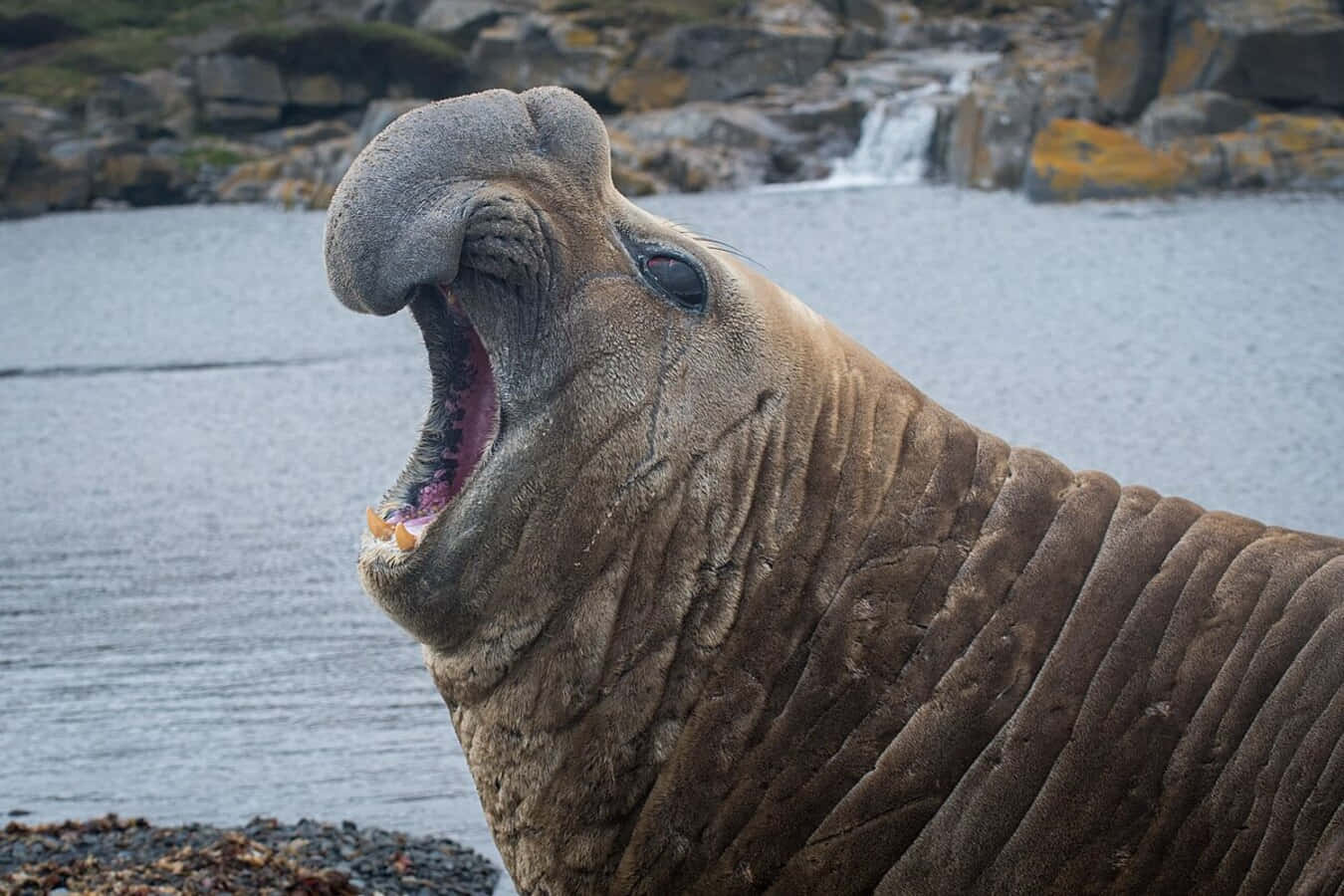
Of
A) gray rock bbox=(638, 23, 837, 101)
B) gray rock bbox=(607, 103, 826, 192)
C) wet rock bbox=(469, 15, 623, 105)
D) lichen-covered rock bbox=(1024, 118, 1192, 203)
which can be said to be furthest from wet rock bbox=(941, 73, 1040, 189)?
wet rock bbox=(469, 15, 623, 105)

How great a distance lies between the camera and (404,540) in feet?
9.82

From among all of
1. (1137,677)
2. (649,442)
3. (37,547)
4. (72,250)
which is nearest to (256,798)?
(649,442)

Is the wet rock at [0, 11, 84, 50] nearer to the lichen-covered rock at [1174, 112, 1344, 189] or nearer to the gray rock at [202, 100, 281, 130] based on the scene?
the gray rock at [202, 100, 281, 130]

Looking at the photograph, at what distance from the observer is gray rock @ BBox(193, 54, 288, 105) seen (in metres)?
46.2

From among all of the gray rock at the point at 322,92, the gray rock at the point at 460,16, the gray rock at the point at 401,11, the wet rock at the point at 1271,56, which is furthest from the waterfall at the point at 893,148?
the gray rock at the point at 401,11

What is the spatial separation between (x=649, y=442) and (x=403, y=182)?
2.07ft

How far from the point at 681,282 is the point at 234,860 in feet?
6.85

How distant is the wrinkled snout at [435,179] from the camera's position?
2.94 meters

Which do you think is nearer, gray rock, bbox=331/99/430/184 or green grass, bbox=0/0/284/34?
gray rock, bbox=331/99/430/184

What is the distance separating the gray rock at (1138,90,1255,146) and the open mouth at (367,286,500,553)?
25475mm

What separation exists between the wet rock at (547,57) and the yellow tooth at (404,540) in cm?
4376

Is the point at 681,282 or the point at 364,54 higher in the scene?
the point at 681,282

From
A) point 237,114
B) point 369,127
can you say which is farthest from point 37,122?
point 369,127

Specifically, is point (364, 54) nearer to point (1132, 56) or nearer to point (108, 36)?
point (108, 36)
